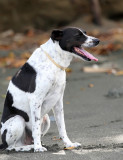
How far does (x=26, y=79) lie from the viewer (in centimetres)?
487

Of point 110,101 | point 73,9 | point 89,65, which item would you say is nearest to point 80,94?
point 110,101

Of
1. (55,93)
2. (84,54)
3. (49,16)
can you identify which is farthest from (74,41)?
(49,16)

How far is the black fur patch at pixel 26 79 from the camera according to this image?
188 inches

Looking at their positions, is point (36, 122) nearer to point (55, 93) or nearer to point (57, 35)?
point (55, 93)

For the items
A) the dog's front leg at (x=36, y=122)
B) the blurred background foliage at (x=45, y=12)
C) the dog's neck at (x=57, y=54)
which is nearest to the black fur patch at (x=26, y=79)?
the dog's front leg at (x=36, y=122)

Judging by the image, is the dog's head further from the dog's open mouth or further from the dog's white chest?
the dog's white chest

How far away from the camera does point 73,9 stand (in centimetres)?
1484

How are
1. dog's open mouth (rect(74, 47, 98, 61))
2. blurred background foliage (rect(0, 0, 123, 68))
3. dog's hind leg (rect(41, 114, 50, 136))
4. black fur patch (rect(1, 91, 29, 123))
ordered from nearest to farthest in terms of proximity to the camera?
dog's open mouth (rect(74, 47, 98, 61)) < black fur patch (rect(1, 91, 29, 123)) < dog's hind leg (rect(41, 114, 50, 136)) < blurred background foliage (rect(0, 0, 123, 68))

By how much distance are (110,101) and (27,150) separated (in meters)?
2.59

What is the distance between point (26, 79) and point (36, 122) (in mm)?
500

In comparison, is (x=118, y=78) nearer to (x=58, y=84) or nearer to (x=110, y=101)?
(x=110, y=101)

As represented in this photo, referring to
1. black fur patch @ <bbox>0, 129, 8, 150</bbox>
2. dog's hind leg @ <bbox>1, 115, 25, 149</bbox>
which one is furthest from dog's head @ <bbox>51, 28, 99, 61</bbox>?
black fur patch @ <bbox>0, 129, 8, 150</bbox>

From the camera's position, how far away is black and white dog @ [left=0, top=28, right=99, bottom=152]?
187 inches

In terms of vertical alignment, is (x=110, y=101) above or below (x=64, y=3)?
below
